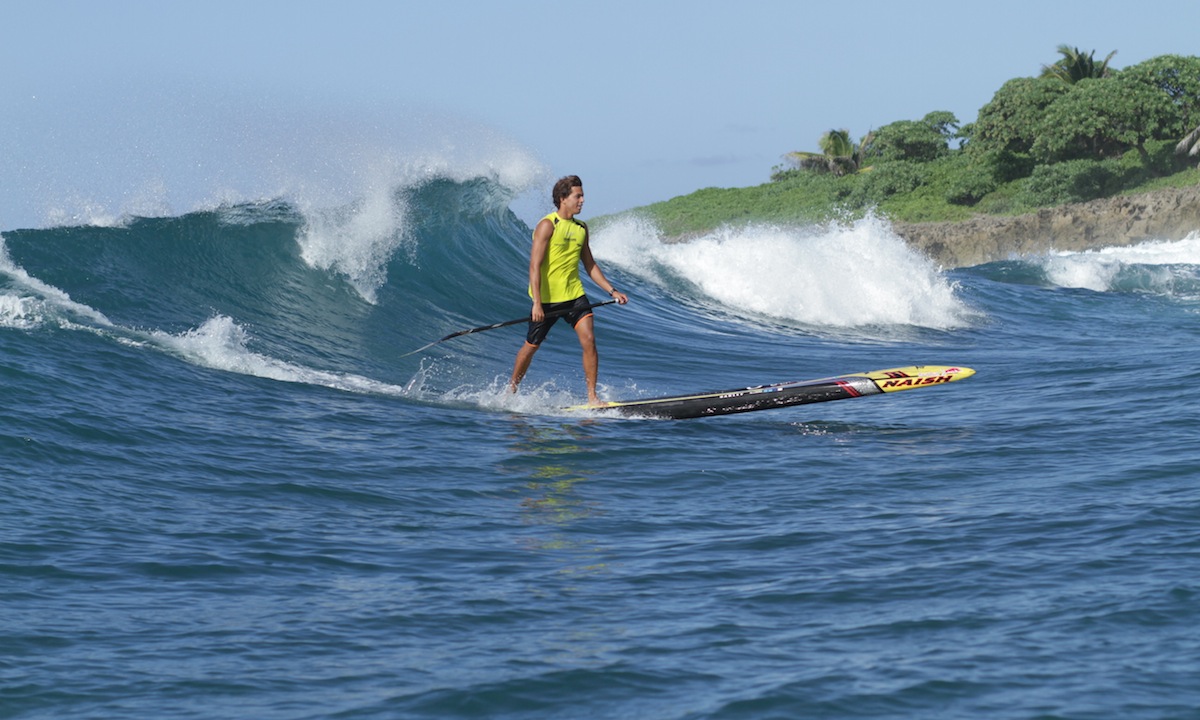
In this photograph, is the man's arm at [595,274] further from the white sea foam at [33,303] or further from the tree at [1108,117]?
the tree at [1108,117]

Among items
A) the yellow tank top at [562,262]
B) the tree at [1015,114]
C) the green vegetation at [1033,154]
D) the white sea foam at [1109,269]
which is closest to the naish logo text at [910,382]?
the yellow tank top at [562,262]

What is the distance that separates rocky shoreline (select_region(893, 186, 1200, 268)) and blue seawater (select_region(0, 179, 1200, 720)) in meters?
26.5

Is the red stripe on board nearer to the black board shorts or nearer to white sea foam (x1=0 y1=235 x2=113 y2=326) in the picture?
the black board shorts

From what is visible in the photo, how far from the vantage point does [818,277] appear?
59.3ft

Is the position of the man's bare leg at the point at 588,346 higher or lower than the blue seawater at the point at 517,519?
higher

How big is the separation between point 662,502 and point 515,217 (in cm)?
1245

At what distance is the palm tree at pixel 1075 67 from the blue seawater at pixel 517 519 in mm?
42863

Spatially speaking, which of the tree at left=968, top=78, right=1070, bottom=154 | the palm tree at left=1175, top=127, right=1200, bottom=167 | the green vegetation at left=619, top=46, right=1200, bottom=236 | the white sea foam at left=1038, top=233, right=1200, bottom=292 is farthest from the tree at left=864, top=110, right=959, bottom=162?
the white sea foam at left=1038, top=233, right=1200, bottom=292

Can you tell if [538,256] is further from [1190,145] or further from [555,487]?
[1190,145]

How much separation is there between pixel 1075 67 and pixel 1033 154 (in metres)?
7.28

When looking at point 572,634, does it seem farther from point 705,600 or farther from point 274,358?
point 274,358

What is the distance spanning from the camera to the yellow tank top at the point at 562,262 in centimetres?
874

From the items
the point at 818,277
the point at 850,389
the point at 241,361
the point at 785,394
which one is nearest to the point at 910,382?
the point at 850,389

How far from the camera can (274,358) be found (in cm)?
1041
